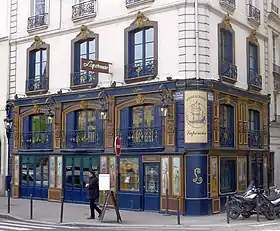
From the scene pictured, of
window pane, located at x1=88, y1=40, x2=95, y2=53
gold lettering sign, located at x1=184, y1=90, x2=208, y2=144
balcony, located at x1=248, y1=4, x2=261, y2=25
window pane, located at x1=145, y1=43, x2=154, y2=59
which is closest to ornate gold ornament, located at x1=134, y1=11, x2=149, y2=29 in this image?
window pane, located at x1=145, y1=43, x2=154, y2=59

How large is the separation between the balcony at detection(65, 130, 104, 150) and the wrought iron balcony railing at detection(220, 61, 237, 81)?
18.9 feet

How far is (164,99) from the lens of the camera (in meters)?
19.4

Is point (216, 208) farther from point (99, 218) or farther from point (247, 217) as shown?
point (99, 218)

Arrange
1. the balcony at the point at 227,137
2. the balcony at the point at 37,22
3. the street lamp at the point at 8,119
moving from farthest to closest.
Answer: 1. the street lamp at the point at 8,119
2. the balcony at the point at 37,22
3. the balcony at the point at 227,137

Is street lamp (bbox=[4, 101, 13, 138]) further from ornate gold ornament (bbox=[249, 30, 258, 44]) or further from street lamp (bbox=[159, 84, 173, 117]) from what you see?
ornate gold ornament (bbox=[249, 30, 258, 44])

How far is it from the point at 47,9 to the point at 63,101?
15.8ft

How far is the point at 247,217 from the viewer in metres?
17.1

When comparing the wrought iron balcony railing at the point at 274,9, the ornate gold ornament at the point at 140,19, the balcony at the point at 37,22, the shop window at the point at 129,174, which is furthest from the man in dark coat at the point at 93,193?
the wrought iron balcony railing at the point at 274,9

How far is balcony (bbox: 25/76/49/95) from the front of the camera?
24.3 meters

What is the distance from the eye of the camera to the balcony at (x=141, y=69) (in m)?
20.0

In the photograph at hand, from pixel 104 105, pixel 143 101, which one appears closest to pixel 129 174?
pixel 143 101

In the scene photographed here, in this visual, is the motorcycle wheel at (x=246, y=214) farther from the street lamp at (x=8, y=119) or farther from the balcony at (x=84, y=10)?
the street lamp at (x=8, y=119)

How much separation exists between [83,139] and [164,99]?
4928 mm

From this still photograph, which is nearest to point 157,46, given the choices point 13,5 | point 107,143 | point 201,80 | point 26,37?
point 201,80
